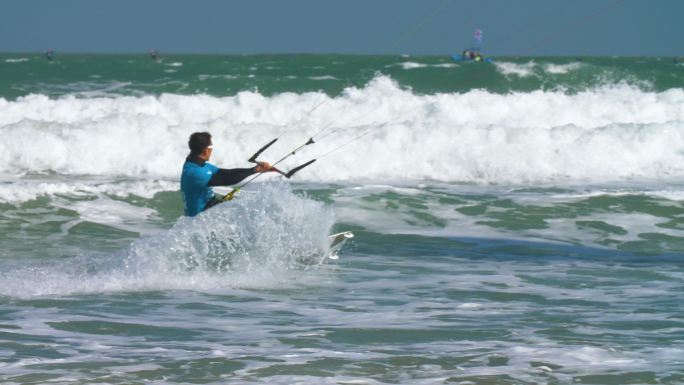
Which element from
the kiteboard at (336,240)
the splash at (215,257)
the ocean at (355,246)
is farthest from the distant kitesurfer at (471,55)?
the splash at (215,257)

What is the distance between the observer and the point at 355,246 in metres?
14.2

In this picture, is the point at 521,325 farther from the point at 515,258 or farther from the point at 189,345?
the point at 515,258

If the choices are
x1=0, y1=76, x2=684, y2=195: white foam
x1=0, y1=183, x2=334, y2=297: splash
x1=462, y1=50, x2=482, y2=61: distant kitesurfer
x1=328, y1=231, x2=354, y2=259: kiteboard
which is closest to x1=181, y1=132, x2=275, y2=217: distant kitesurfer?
x1=0, y1=183, x2=334, y2=297: splash

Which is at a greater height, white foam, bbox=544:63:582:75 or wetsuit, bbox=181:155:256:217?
white foam, bbox=544:63:582:75

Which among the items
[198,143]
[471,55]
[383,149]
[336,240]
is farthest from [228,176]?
[471,55]

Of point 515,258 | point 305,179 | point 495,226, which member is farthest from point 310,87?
point 515,258

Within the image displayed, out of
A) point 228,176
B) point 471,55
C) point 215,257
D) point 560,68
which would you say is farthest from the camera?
point 471,55

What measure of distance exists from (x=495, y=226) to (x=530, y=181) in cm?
571

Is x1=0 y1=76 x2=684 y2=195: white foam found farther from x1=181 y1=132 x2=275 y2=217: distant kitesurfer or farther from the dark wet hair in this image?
the dark wet hair

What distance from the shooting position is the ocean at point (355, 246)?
8.17 m

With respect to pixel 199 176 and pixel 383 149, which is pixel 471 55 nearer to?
pixel 383 149

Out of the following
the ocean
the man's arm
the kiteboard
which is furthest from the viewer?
the kiteboard

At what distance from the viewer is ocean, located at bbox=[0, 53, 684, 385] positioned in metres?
8.17

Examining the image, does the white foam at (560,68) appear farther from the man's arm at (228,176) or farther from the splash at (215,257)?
the man's arm at (228,176)
